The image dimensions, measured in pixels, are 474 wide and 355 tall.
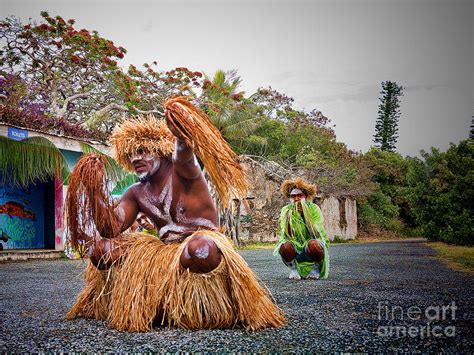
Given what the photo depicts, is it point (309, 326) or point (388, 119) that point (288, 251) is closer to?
point (309, 326)

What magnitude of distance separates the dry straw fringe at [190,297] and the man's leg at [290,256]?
9.50 feet

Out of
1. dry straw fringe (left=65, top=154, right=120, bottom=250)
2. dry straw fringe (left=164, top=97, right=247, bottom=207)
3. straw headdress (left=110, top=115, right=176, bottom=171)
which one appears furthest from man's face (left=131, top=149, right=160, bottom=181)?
dry straw fringe (left=164, top=97, right=247, bottom=207)

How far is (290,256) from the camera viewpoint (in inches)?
232

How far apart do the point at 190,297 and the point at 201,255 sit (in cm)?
30

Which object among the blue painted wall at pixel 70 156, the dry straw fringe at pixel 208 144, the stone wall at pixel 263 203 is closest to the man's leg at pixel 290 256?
the dry straw fringe at pixel 208 144

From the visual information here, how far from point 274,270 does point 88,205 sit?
477cm

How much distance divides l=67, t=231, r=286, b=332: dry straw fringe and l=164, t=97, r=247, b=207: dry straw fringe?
1.28 ft

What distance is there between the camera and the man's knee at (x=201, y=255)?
109 inches

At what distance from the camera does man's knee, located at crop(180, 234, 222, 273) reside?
9.10 feet

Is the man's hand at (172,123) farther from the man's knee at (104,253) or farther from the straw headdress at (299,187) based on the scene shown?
the straw headdress at (299,187)

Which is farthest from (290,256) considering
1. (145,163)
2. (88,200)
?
(88,200)

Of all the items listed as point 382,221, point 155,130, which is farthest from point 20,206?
point 382,221

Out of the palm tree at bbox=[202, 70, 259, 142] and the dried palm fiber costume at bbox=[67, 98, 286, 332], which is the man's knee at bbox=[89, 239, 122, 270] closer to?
the dried palm fiber costume at bbox=[67, 98, 286, 332]

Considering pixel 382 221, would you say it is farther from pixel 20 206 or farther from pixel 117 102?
pixel 20 206
